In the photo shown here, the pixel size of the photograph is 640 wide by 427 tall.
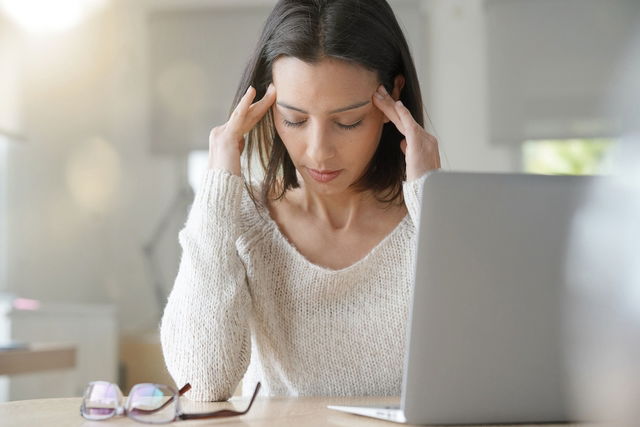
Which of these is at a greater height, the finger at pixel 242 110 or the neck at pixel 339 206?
the finger at pixel 242 110

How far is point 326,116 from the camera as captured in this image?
4.28 feet

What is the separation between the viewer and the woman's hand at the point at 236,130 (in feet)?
4.53

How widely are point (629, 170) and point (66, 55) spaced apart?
3955 millimetres

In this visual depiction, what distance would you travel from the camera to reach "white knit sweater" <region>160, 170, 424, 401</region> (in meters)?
1.31

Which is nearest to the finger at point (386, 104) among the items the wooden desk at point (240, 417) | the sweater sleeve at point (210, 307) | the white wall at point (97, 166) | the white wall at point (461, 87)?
the sweater sleeve at point (210, 307)

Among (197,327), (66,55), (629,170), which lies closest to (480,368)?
(629,170)

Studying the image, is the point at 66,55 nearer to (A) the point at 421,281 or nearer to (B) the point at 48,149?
(B) the point at 48,149

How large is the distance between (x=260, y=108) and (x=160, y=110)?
3.17m

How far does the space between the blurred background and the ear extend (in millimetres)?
2730

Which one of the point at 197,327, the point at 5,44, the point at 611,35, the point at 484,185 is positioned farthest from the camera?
the point at 611,35

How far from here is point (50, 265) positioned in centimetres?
425

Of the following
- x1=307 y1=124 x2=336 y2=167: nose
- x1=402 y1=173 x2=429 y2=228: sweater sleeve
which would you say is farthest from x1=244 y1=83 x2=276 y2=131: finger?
x1=402 y1=173 x2=429 y2=228: sweater sleeve

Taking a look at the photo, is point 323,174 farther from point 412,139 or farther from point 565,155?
point 565,155

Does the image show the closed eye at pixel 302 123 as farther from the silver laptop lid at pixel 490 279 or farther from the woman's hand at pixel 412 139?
the silver laptop lid at pixel 490 279
